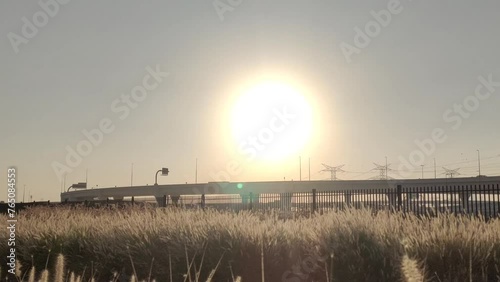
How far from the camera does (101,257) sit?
10227mm

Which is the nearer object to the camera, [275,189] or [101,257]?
[101,257]

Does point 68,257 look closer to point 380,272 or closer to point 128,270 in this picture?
point 128,270

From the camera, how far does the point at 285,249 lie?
855 centimetres

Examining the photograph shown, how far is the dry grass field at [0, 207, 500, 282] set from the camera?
7.46m

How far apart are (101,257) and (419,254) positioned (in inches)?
235

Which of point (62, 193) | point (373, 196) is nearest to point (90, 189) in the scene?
point (62, 193)

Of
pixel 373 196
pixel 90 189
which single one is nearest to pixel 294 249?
pixel 373 196

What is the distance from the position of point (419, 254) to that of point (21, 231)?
910cm

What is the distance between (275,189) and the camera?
3374 inches

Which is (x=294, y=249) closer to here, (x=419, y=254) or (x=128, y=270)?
(x=419, y=254)

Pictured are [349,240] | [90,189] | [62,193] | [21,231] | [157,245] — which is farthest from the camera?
[62,193]

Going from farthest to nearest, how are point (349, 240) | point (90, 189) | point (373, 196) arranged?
point (90, 189)
point (373, 196)
point (349, 240)

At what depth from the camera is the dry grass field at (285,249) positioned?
746 centimetres

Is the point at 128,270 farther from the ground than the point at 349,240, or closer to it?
closer to it
